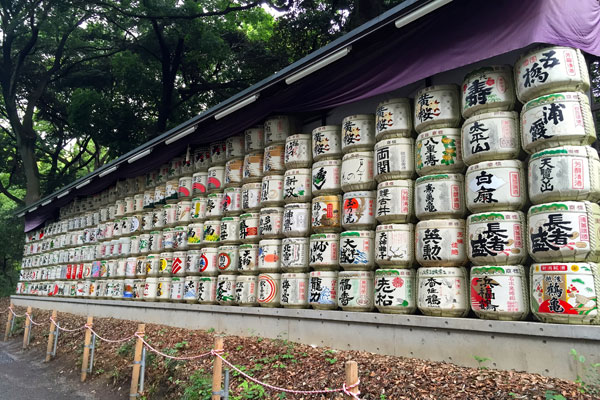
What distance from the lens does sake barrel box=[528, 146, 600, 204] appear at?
194 inches

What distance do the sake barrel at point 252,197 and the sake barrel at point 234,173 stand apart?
59cm

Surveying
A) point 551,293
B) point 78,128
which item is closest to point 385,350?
point 551,293

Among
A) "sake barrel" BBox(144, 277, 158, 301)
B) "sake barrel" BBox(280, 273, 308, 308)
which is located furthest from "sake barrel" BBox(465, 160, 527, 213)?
"sake barrel" BBox(144, 277, 158, 301)

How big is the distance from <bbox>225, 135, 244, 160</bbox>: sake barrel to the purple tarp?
1.56 meters

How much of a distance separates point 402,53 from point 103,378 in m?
8.30

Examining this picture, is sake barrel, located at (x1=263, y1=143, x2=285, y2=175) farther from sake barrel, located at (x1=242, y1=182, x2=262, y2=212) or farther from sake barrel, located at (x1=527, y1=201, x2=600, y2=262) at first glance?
sake barrel, located at (x1=527, y1=201, x2=600, y2=262)

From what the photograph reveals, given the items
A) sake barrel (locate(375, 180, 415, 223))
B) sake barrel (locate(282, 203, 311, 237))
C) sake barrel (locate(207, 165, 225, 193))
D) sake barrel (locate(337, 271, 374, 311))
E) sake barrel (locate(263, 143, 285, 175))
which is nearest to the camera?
sake barrel (locate(375, 180, 415, 223))

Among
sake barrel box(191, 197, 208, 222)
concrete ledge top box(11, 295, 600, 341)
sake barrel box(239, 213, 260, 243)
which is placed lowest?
concrete ledge top box(11, 295, 600, 341)

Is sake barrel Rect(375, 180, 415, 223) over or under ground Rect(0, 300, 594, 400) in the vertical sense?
over

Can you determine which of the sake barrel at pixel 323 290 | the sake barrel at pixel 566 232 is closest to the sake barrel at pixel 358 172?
the sake barrel at pixel 323 290

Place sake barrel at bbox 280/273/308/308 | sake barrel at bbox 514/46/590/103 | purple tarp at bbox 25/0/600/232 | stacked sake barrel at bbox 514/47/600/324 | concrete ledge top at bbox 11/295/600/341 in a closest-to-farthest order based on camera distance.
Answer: concrete ledge top at bbox 11/295/600/341 < stacked sake barrel at bbox 514/47/600/324 < sake barrel at bbox 514/46/590/103 < purple tarp at bbox 25/0/600/232 < sake barrel at bbox 280/273/308/308

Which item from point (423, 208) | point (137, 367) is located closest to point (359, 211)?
point (423, 208)

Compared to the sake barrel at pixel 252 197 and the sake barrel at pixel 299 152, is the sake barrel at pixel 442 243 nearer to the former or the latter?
the sake barrel at pixel 299 152

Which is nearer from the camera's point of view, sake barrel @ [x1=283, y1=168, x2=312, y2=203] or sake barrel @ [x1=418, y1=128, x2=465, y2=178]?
sake barrel @ [x1=418, y1=128, x2=465, y2=178]
